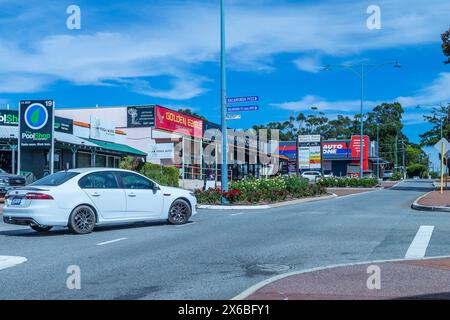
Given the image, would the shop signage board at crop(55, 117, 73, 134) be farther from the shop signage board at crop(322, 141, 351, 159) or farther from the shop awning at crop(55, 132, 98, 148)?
the shop signage board at crop(322, 141, 351, 159)

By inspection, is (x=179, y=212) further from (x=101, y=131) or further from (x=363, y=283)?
(x=101, y=131)

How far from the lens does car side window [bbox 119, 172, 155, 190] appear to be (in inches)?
549

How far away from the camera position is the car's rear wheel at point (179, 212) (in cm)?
1485

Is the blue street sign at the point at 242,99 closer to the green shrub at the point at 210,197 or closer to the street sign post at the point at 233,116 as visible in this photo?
the street sign post at the point at 233,116

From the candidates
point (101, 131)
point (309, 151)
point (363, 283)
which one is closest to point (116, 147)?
point (101, 131)

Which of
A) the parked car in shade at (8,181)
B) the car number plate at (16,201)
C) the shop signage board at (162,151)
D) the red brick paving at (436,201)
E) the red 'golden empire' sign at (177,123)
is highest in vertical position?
the red 'golden empire' sign at (177,123)

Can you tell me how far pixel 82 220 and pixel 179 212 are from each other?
9.42 feet

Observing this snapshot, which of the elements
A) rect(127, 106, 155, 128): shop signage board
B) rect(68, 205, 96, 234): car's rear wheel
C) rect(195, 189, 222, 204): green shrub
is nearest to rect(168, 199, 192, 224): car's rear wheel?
rect(68, 205, 96, 234): car's rear wheel

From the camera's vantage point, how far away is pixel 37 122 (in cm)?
2558

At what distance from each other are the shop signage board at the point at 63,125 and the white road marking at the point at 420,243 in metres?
25.7

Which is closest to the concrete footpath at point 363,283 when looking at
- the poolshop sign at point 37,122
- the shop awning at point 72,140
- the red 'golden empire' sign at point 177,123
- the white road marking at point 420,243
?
the white road marking at point 420,243

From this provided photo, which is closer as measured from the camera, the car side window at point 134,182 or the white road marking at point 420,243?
the white road marking at point 420,243
